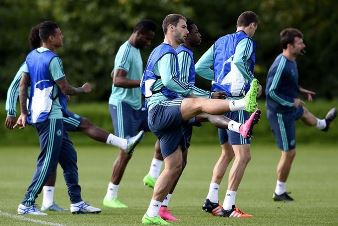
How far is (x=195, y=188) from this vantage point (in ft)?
62.8

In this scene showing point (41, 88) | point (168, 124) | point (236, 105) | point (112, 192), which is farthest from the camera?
point (112, 192)

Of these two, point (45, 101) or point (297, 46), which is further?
point (297, 46)

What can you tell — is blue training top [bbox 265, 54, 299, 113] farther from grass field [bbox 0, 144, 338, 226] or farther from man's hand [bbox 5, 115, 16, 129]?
man's hand [bbox 5, 115, 16, 129]

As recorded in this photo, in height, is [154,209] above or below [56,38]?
below

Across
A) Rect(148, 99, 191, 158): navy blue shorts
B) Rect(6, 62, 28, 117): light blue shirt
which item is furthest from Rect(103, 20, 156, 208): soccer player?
Rect(148, 99, 191, 158): navy blue shorts

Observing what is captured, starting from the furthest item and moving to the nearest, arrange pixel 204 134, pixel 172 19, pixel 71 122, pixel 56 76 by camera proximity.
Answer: pixel 204 134
pixel 71 122
pixel 56 76
pixel 172 19

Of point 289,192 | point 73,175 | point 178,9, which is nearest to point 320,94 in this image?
point 178,9

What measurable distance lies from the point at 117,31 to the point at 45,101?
1261 inches

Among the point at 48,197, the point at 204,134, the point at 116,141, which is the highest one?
the point at 116,141

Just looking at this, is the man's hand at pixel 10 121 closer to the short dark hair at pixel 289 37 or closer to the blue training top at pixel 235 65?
the blue training top at pixel 235 65

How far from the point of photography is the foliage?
44625mm

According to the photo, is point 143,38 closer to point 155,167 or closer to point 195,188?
point 155,167

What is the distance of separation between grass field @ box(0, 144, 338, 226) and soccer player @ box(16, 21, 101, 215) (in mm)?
532

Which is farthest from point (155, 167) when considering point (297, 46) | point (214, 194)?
point (297, 46)
